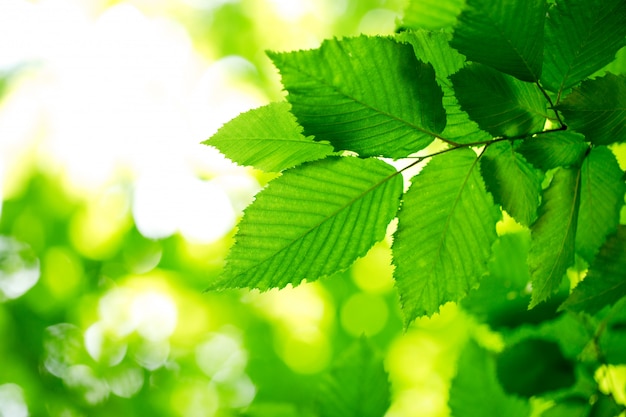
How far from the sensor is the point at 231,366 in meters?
3.68

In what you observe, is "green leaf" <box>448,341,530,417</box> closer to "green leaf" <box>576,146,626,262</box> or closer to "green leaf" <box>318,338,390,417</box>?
"green leaf" <box>318,338,390,417</box>

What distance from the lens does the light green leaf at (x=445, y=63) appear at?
0.46 meters

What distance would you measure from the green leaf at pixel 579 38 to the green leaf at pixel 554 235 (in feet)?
0.30

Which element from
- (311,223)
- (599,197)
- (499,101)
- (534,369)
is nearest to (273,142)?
(311,223)

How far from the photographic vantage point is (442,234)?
507 mm

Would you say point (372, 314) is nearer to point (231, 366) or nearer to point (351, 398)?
Answer: point (231, 366)

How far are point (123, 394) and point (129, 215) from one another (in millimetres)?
1125

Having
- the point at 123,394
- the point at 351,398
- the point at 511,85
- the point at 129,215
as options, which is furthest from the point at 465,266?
the point at 129,215

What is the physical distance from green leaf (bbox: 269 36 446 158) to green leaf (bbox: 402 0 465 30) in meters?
0.12

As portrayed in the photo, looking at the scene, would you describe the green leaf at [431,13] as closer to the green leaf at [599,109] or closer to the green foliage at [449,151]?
the green foliage at [449,151]

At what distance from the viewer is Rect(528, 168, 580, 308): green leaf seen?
19.1 inches

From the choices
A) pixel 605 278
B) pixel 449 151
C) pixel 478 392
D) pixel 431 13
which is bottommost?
pixel 478 392

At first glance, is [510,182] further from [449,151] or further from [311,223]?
[311,223]

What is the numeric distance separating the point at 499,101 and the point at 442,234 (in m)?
0.13
